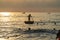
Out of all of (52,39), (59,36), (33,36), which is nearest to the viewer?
(59,36)

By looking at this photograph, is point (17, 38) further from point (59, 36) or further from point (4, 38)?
point (59, 36)

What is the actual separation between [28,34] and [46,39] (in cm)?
192

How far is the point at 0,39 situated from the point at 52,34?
339cm

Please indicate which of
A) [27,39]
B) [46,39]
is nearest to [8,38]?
[27,39]

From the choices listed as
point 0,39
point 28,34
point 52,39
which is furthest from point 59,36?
point 28,34

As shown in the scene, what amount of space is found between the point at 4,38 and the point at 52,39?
2778 mm

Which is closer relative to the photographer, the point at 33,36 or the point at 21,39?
the point at 21,39

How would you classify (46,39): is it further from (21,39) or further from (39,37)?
(21,39)

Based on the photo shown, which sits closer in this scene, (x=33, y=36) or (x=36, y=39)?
(x=36, y=39)

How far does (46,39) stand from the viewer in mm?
11008

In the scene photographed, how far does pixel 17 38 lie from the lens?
36.9 ft

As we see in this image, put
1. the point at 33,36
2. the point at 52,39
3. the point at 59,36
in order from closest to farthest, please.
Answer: the point at 59,36, the point at 52,39, the point at 33,36

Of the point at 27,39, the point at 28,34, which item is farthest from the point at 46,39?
the point at 28,34

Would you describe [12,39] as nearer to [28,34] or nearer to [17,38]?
[17,38]
